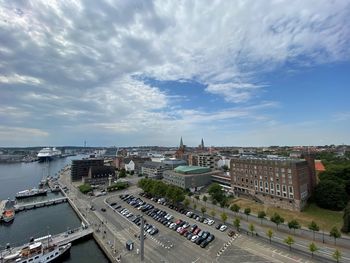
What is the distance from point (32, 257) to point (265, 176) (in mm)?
61613

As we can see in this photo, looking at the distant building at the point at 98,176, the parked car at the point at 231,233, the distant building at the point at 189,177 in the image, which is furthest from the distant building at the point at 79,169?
the parked car at the point at 231,233

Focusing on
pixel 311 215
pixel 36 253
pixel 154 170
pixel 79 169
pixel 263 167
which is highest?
pixel 263 167

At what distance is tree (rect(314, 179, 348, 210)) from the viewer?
189 ft

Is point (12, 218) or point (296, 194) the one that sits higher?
point (296, 194)

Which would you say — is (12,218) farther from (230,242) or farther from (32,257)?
(230,242)

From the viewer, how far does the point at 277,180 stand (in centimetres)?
6375

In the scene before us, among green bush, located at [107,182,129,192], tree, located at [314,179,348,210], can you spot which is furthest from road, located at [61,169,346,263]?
green bush, located at [107,182,129,192]

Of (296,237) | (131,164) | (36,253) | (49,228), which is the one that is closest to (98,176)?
(131,164)

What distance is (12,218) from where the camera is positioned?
197 ft

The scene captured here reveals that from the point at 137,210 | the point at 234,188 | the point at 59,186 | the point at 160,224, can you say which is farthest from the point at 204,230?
the point at 59,186

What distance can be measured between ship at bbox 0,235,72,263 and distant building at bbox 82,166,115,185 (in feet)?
196

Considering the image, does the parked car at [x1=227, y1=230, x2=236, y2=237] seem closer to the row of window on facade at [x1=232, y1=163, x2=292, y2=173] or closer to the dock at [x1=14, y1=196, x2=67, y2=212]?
the row of window on facade at [x1=232, y1=163, x2=292, y2=173]

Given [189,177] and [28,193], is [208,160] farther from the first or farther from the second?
[28,193]

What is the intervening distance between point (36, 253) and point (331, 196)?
70149 millimetres
